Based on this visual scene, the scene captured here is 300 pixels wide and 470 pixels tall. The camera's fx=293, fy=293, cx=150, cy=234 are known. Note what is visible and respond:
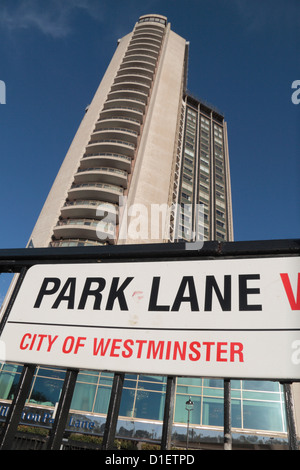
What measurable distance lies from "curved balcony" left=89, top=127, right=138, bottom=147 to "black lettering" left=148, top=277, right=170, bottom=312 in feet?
129

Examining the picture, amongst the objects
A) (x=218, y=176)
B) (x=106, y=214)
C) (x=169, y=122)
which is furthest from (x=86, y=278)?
(x=218, y=176)

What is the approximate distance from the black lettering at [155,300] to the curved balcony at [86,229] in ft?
95.8

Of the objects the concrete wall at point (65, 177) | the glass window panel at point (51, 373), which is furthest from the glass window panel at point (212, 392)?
the concrete wall at point (65, 177)

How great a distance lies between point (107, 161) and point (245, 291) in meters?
36.9

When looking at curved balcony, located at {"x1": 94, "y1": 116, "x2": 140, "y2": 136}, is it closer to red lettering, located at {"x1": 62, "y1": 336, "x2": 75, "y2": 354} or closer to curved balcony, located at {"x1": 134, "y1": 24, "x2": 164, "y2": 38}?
curved balcony, located at {"x1": 134, "y1": 24, "x2": 164, "y2": 38}

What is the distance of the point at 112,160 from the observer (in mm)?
36531

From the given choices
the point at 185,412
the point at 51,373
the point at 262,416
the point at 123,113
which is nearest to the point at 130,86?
the point at 123,113

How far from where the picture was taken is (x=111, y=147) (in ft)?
124

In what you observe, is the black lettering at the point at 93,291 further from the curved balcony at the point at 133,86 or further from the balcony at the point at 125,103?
the curved balcony at the point at 133,86

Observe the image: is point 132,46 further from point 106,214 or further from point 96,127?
point 106,214

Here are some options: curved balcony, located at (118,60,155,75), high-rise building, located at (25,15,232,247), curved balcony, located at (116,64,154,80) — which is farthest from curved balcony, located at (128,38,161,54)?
curved balcony, located at (116,64,154,80)

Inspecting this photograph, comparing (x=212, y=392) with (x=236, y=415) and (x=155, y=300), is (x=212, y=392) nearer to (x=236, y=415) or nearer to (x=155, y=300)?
(x=236, y=415)

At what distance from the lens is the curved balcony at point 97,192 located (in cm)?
3353

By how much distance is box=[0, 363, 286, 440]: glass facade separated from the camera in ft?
69.0
